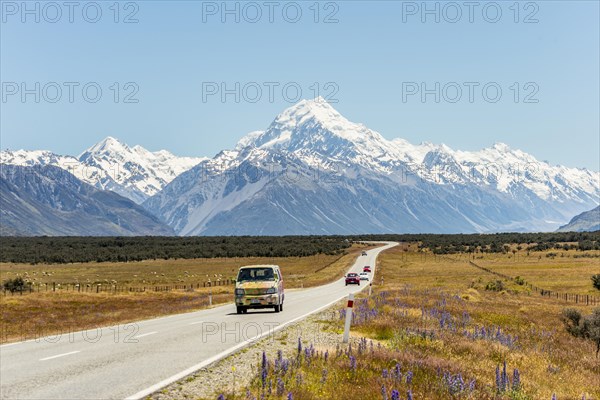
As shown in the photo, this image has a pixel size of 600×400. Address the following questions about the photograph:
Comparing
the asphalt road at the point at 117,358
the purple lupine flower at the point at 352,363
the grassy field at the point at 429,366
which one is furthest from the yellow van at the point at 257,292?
the purple lupine flower at the point at 352,363

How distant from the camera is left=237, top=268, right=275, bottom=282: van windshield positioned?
29.7 m

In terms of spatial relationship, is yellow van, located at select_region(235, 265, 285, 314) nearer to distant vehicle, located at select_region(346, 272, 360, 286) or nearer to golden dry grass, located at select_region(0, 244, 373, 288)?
distant vehicle, located at select_region(346, 272, 360, 286)

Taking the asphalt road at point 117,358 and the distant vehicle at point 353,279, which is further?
the distant vehicle at point 353,279

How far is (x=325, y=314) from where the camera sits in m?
28.0

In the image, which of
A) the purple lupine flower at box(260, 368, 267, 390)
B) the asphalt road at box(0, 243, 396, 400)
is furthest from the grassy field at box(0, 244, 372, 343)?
the purple lupine flower at box(260, 368, 267, 390)

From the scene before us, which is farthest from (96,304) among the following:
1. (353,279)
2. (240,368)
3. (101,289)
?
(240,368)

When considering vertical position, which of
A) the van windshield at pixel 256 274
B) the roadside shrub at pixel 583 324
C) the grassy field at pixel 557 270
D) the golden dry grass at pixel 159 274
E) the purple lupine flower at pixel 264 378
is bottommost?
the grassy field at pixel 557 270

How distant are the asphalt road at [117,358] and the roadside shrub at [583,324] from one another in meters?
12.0

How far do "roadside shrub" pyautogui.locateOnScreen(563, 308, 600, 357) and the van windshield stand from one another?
13299mm

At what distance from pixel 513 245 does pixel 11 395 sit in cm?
18080

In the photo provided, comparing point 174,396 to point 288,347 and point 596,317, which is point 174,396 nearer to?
point 288,347

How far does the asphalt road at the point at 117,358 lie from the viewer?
1067 centimetres

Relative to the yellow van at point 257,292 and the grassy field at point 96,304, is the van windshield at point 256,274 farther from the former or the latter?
the grassy field at point 96,304

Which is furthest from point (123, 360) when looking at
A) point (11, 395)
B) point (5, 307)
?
point (5, 307)
